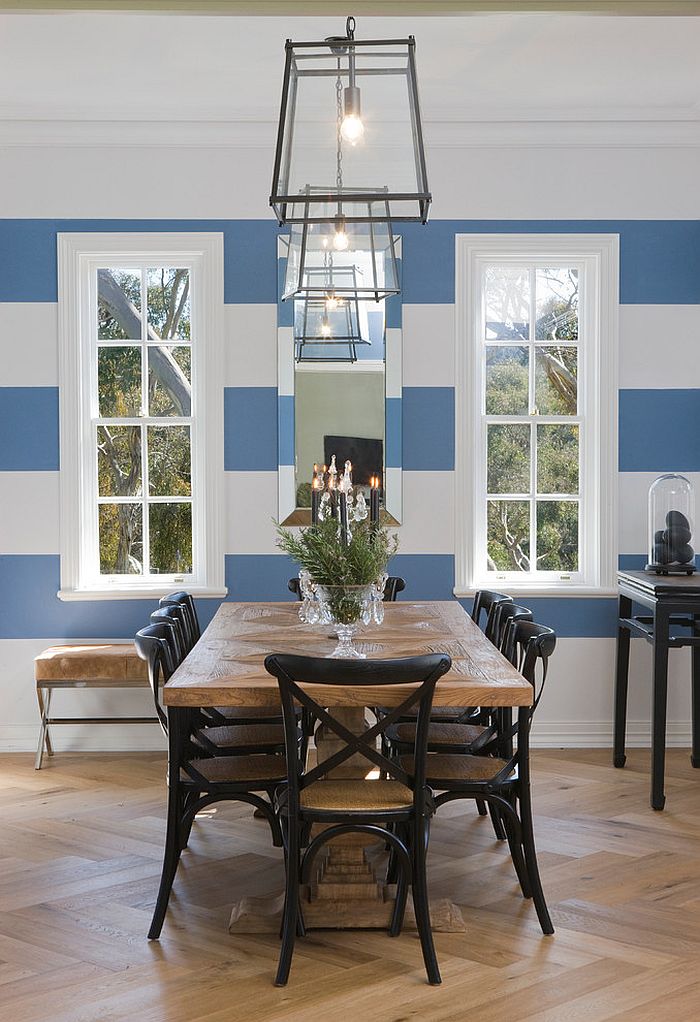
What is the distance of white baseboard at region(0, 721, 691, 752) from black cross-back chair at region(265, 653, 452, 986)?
268 centimetres

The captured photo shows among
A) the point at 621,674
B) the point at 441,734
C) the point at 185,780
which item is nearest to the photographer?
the point at 185,780

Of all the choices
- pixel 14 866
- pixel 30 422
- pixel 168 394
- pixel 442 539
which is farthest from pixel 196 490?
pixel 14 866

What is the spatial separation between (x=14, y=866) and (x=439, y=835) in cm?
157

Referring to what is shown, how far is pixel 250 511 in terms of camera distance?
18.7ft

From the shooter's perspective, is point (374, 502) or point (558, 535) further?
point (558, 535)

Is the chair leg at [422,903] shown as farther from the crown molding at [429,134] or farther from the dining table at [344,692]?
the crown molding at [429,134]

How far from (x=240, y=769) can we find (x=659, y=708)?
205cm

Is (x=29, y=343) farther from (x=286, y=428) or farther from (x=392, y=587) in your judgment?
(x=392, y=587)

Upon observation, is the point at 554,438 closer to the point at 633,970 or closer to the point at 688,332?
the point at 688,332

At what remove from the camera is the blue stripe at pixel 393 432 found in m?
5.68

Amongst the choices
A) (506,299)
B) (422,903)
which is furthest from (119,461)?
(422,903)

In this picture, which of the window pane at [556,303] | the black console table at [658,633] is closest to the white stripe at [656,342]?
the window pane at [556,303]

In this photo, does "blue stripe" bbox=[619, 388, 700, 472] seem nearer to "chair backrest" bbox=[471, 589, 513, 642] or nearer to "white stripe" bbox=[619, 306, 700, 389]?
"white stripe" bbox=[619, 306, 700, 389]

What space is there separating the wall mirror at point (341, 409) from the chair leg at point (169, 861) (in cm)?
245
